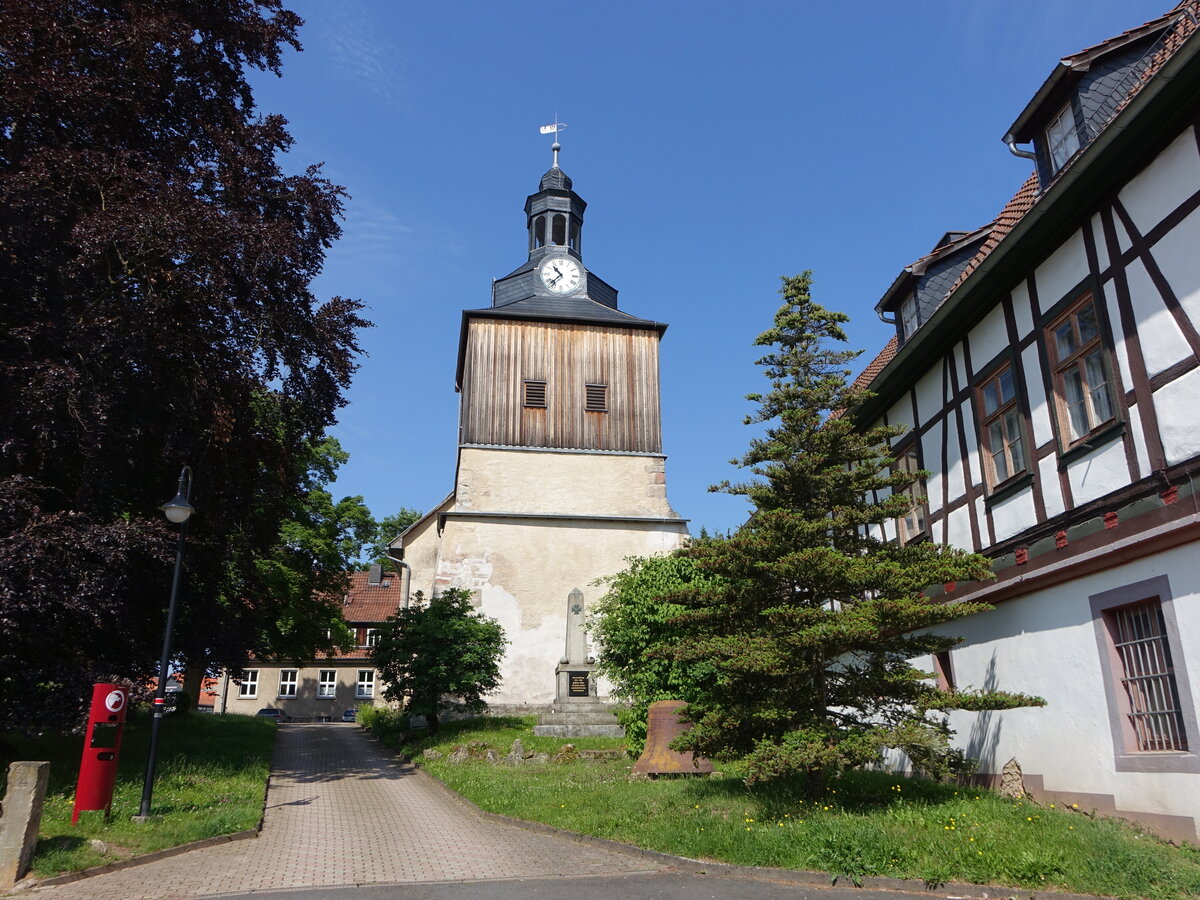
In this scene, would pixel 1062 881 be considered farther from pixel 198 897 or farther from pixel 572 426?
pixel 572 426

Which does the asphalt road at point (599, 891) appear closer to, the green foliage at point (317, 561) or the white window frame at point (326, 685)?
the green foliage at point (317, 561)

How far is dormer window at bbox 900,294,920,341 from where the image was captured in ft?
47.3

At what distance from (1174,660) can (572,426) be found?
74.0 feet

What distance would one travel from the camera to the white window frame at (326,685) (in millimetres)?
45781

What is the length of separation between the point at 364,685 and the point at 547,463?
23.4 m

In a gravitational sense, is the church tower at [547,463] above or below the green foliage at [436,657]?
above

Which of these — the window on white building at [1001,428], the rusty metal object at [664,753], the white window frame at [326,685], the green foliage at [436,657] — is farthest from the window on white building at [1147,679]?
the white window frame at [326,685]

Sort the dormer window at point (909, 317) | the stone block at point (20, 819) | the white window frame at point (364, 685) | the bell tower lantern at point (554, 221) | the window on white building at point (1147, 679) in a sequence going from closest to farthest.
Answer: the stone block at point (20, 819) → the window on white building at point (1147, 679) → the dormer window at point (909, 317) → the bell tower lantern at point (554, 221) → the white window frame at point (364, 685)

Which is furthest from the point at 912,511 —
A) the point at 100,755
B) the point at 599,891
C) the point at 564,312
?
the point at 564,312

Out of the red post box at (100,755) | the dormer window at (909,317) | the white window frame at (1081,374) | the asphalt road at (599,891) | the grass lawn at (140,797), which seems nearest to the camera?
the asphalt road at (599,891)

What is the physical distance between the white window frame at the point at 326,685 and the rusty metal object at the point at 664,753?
36.0 meters

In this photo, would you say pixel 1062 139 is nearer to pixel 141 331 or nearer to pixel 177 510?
pixel 177 510

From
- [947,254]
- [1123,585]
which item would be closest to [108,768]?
[1123,585]

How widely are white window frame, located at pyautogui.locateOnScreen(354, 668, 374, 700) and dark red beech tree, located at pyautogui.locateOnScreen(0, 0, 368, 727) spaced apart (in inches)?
1236
